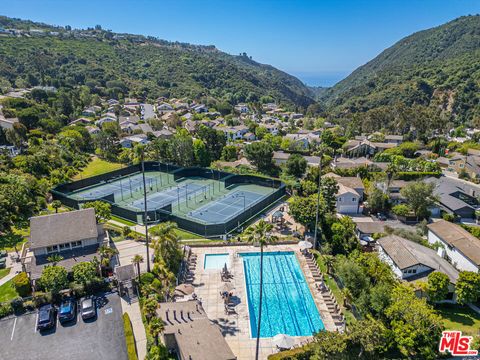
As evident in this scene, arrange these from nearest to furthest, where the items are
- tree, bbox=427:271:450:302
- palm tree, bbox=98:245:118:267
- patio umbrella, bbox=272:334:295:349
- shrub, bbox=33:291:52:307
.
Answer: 1. patio umbrella, bbox=272:334:295:349
2. shrub, bbox=33:291:52:307
3. tree, bbox=427:271:450:302
4. palm tree, bbox=98:245:118:267

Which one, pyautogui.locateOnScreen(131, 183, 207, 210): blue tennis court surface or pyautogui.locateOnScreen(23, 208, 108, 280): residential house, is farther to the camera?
pyautogui.locateOnScreen(131, 183, 207, 210): blue tennis court surface

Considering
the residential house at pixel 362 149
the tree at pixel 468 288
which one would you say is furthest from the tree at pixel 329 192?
the residential house at pixel 362 149

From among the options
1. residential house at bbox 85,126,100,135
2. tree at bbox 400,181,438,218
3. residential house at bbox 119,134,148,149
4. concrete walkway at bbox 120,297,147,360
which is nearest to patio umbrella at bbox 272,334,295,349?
concrete walkway at bbox 120,297,147,360

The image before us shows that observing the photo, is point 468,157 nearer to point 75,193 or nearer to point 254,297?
point 254,297

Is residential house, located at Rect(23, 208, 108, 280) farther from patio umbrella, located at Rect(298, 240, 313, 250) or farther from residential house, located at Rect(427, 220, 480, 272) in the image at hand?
residential house, located at Rect(427, 220, 480, 272)

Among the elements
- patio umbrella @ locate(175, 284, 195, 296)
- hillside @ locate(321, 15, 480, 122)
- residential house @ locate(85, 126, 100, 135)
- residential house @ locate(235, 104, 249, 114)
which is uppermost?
hillside @ locate(321, 15, 480, 122)

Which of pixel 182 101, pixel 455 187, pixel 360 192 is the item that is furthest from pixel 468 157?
pixel 182 101

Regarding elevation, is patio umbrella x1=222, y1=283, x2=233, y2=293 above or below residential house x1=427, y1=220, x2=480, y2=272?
below

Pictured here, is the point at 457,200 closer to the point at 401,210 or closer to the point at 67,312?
the point at 401,210
